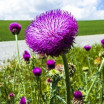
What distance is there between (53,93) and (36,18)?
0.54 metres

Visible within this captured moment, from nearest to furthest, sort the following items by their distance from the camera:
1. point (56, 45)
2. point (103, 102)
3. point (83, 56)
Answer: point (56, 45), point (103, 102), point (83, 56)

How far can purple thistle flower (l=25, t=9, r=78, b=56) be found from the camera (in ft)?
4.91

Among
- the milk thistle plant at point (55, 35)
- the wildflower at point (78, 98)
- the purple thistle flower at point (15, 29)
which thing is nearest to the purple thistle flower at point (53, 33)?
the milk thistle plant at point (55, 35)

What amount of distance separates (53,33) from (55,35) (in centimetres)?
3

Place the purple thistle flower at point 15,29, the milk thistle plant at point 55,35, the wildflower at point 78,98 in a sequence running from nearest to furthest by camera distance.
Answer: the milk thistle plant at point 55,35 < the wildflower at point 78,98 < the purple thistle flower at point 15,29

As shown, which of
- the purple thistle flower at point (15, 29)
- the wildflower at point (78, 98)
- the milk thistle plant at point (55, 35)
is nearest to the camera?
the milk thistle plant at point (55, 35)

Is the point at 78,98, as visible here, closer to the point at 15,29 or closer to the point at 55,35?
the point at 55,35

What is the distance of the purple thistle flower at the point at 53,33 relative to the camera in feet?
4.91

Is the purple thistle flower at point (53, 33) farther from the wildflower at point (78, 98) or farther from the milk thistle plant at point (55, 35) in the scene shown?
the wildflower at point (78, 98)

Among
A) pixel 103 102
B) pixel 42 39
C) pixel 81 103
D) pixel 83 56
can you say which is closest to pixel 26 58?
pixel 103 102

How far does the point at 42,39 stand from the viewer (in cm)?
152

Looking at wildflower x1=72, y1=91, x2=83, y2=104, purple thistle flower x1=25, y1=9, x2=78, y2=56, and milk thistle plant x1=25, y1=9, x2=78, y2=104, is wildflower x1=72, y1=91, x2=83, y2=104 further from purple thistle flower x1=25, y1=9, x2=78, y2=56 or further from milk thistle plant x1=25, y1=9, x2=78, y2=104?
purple thistle flower x1=25, y1=9, x2=78, y2=56

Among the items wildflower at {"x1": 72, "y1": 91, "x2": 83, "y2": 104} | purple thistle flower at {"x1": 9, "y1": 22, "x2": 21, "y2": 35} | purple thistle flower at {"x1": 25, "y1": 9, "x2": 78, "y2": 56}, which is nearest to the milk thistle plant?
purple thistle flower at {"x1": 25, "y1": 9, "x2": 78, "y2": 56}

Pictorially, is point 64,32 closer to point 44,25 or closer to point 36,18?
point 44,25
